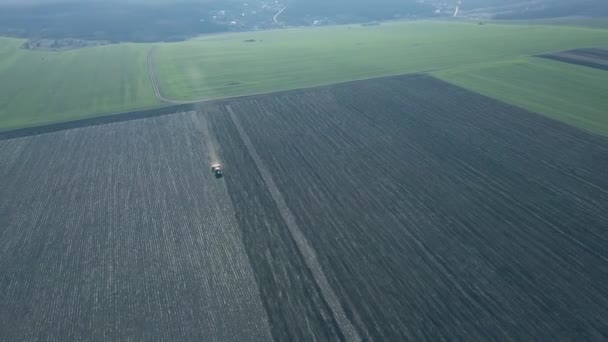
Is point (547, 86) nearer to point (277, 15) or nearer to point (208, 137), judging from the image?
point (208, 137)

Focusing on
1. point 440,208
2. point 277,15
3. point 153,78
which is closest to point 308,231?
point 440,208

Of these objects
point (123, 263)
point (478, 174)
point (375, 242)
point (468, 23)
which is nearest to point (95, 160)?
point (123, 263)

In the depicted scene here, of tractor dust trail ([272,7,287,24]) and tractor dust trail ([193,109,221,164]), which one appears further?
tractor dust trail ([272,7,287,24])

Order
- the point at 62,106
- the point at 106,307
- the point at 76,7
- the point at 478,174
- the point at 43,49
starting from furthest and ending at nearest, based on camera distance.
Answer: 1. the point at 76,7
2. the point at 43,49
3. the point at 62,106
4. the point at 478,174
5. the point at 106,307

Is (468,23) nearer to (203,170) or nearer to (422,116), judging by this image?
(422,116)

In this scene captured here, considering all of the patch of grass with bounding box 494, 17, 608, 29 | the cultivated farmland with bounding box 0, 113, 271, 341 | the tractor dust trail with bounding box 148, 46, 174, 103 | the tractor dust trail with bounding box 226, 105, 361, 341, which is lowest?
the cultivated farmland with bounding box 0, 113, 271, 341

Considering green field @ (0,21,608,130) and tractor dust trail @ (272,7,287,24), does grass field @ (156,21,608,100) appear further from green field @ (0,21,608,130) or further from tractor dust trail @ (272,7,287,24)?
tractor dust trail @ (272,7,287,24)

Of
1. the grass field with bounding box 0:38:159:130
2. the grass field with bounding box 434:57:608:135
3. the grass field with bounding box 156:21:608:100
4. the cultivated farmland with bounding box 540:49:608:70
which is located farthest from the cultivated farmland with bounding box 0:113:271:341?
the cultivated farmland with bounding box 540:49:608:70
